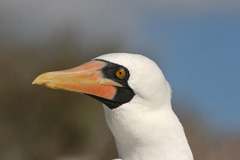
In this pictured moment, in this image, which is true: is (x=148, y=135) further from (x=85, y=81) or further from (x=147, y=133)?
(x=85, y=81)

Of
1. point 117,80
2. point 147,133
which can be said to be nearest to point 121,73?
point 117,80

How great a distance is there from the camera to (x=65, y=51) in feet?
69.4

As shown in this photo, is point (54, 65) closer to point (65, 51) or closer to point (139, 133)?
point (65, 51)

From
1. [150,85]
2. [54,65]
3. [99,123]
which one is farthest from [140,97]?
[54,65]

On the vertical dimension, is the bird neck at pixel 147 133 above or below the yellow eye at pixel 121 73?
below

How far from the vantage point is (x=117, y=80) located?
188 inches

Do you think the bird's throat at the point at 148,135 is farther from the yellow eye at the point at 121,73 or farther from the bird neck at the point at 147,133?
the yellow eye at the point at 121,73

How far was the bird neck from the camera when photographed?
4672mm

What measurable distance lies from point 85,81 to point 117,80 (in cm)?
19

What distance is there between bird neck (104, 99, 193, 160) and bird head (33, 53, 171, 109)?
64 mm

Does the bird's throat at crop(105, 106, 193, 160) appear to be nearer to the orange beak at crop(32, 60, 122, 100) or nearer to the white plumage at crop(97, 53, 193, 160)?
the white plumage at crop(97, 53, 193, 160)

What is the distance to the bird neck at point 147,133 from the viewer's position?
4672mm

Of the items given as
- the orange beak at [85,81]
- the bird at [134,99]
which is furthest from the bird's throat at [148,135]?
the orange beak at [85,81]

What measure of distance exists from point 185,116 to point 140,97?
15.5m
